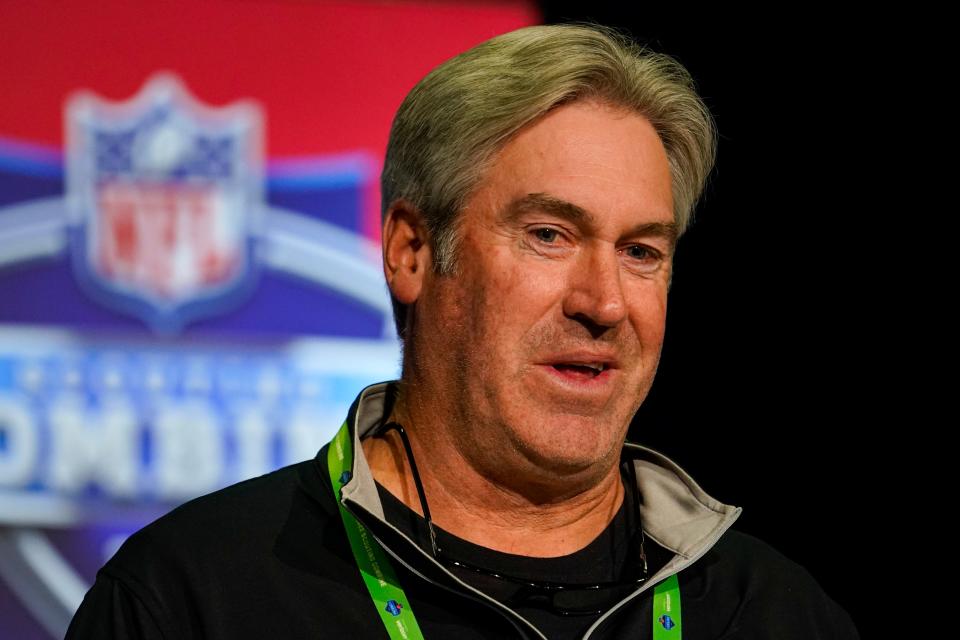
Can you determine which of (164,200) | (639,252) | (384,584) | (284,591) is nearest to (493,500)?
(384,584)

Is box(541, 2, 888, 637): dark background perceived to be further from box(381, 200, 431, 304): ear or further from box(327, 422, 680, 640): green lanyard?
box(327, 422, 680, 640): green lanyard

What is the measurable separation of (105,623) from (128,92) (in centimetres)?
185

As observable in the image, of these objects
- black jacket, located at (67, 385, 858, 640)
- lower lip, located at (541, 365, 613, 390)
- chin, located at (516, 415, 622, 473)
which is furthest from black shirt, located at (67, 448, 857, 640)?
lower lip, located at (541, 365, 613, 390)

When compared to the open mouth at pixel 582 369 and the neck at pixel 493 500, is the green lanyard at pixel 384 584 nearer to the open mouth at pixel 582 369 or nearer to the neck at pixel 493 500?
the neck at pixel 493 500

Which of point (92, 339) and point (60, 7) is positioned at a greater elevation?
point (60, 7)

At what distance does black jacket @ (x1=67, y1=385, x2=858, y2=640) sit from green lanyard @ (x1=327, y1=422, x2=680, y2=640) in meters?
0.01

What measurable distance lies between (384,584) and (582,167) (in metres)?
0.66

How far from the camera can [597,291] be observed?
1586 mm

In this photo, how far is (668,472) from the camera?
73.7 inches

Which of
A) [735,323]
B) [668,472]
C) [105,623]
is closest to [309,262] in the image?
[735,323]

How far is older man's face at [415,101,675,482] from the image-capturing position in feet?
5.23

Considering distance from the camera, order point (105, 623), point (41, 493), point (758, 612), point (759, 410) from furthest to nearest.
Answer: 1. point (759, 410)
2. point (41, 493)
3. point (758, 612)
4. point (105, 623)

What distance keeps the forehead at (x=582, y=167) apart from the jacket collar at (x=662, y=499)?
411 mm

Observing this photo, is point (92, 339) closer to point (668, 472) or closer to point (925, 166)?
point (668, 472)
